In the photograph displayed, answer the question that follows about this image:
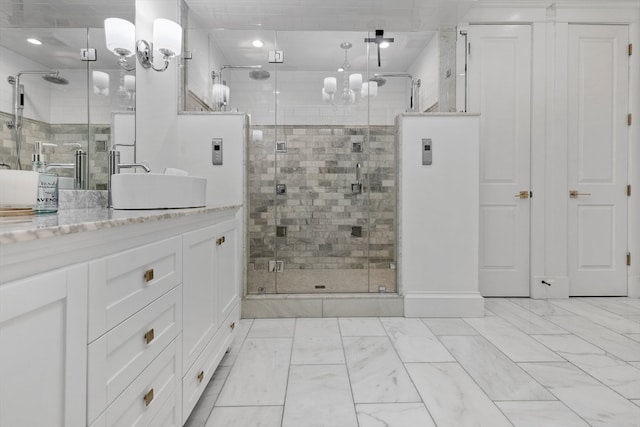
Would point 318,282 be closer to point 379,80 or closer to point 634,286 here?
point 379,80

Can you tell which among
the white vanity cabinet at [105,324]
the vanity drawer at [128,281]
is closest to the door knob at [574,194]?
the white vanity cabinet at [105,324]

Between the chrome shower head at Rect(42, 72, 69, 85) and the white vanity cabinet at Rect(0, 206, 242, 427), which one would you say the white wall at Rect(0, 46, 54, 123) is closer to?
the chrome shower head at Rect(42, 72, 69, 85)

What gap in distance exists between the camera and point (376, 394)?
1.58m

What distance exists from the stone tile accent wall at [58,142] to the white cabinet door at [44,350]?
3.00 feet

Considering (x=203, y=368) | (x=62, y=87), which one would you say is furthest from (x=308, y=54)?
(x=203, y=368)

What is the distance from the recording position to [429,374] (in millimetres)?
1763

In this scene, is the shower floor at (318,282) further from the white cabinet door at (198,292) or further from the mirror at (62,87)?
the mirror at (62,87)

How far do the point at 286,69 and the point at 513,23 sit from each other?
2.10 metres

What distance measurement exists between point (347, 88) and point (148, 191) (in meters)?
2.16

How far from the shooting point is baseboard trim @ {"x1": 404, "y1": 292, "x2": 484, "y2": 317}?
104 inches

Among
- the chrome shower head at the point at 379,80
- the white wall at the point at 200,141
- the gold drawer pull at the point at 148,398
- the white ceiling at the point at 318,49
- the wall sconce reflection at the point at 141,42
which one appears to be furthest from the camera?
the chrome shower head at the point at 379,80

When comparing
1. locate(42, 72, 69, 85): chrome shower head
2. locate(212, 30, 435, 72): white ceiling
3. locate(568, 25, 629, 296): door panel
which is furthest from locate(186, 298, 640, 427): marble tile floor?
locate(212, 30, 435, 72): white ceiling

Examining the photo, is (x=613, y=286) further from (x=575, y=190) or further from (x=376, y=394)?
(x=376, y=394)

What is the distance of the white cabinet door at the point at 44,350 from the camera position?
0.53 m
